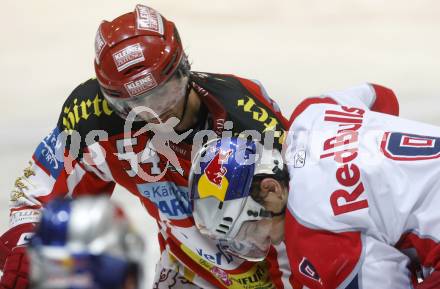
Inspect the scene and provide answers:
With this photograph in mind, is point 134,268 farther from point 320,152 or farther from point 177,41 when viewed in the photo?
point 177,41

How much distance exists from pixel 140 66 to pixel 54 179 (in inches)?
20.0

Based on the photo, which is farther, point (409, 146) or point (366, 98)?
point (366, 98)

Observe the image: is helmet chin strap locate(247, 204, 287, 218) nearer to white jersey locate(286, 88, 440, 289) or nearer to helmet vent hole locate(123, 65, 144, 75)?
white jersey locate(286, 88, 440, 289)

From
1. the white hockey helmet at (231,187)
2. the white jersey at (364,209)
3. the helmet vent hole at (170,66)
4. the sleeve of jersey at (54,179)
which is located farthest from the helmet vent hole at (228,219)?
the sleeve of jersey at (54,179)

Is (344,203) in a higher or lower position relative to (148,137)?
higher

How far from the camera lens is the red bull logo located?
210 cm

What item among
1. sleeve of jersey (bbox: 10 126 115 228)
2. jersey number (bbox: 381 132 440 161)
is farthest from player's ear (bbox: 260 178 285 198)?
sleeve of jersey (bbox: 10 126 115 228)

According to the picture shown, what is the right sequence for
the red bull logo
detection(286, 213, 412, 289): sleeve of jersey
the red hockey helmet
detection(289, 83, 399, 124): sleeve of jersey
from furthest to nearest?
detection(289, 83, 399, 124): sleeve of jersey
the red hockey helmet
the red bull logo
detection(286, 213, 412, 289): sleeve of jersey

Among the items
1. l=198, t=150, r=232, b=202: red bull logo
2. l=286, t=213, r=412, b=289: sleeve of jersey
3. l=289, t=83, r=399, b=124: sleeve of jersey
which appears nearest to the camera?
l=286, t=213, r=412, b=289: sleeve of jersey

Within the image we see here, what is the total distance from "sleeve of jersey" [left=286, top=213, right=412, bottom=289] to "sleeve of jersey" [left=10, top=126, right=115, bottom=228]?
0.84m

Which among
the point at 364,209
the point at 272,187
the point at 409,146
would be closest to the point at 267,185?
the point at 272,187

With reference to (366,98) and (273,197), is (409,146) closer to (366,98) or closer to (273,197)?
(273,197)

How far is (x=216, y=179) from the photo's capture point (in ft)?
6.89

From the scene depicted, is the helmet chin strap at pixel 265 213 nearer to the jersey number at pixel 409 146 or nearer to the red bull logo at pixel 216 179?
the red bull logo at pixel 216 179
